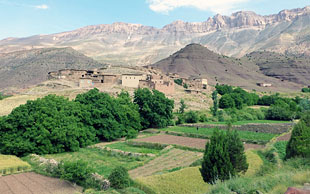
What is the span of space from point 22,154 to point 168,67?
9747 cm

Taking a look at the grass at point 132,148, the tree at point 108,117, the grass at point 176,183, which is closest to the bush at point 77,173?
the grass at point 176,183

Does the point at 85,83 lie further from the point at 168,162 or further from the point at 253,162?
the point at 253,162

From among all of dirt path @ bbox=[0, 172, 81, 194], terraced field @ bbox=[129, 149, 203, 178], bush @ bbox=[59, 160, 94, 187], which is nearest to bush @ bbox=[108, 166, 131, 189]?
bush @ bbox=[59, 160, 94, 187]

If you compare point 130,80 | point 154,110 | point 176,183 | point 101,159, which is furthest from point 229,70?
point 176,183

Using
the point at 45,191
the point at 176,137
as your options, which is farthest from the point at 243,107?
the point at 45,191

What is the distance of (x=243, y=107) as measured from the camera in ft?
185

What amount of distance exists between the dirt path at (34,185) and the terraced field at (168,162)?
4282mm

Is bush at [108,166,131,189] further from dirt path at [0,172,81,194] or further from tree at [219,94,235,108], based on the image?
tree at [219,94,235,108]

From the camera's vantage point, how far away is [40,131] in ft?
80.9

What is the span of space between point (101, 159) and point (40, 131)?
6423mm

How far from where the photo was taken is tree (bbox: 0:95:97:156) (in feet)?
78.7

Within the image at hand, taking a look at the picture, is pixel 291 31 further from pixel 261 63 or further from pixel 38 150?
pixel 38 150

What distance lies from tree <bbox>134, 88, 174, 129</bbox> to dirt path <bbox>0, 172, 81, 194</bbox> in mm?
20778

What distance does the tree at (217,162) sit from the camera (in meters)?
12.9
